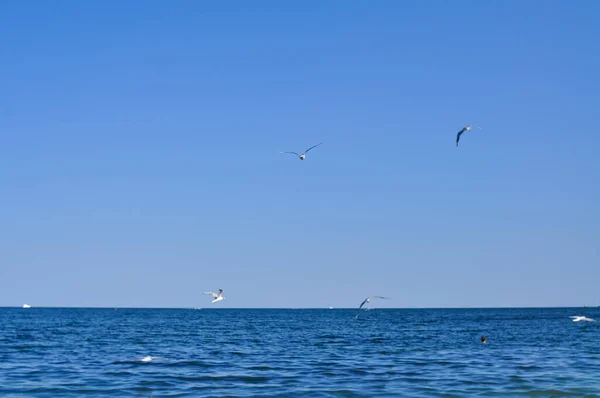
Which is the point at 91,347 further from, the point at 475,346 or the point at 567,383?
the point at 567,383

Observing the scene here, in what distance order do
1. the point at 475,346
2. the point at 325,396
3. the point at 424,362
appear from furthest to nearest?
the point at 475,346 → the point at 424,362 → the point at 325,396

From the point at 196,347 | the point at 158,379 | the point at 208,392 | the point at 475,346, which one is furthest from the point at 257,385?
the point at 475,346

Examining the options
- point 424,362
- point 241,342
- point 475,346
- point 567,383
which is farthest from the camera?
point 241,342

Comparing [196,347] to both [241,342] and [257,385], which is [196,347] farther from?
[257,385]

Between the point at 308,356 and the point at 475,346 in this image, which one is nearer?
the point at 308,356

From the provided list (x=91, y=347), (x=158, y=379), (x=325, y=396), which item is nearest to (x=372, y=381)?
(x=325, y=396)

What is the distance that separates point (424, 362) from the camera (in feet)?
142

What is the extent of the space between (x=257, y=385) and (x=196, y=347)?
2428 centimetres

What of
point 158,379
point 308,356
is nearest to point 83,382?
point 158,379

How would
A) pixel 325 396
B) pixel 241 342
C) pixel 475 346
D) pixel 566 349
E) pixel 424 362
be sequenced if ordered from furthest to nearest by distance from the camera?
pixel 241 342, pixel 475 346, pixel 566 349, pixel 424 362, pixel 325 396

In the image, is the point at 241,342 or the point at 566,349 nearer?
the point at 566,349

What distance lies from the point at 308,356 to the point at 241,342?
17.1 m

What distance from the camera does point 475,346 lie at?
56812 millimetres

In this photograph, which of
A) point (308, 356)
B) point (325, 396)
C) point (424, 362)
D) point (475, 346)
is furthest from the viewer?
point (475, 346)
